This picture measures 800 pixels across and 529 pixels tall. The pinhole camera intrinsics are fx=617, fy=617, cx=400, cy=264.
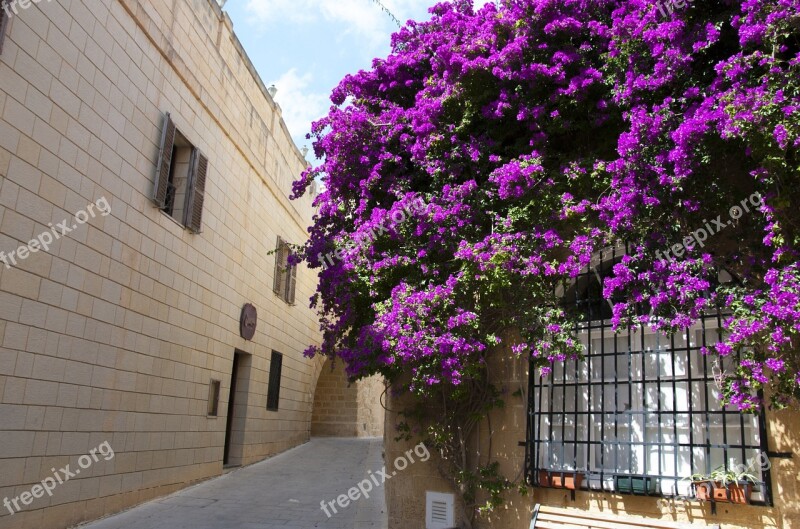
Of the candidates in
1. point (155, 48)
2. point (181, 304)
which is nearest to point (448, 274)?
point (181, 304)

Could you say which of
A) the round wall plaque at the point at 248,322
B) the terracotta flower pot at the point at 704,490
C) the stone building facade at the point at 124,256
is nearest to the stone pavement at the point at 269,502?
the stone building facade at the point at 124,256

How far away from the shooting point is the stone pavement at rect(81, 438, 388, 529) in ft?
21.6

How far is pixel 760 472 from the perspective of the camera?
418 cm

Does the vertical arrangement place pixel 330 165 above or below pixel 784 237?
above

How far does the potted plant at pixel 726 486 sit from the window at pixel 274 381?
861cm

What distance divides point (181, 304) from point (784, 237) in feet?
22.7

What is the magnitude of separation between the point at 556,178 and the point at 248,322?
6747 mm

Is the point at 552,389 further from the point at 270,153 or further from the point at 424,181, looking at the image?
the point at 270,153

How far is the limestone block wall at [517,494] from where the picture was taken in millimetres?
4102
